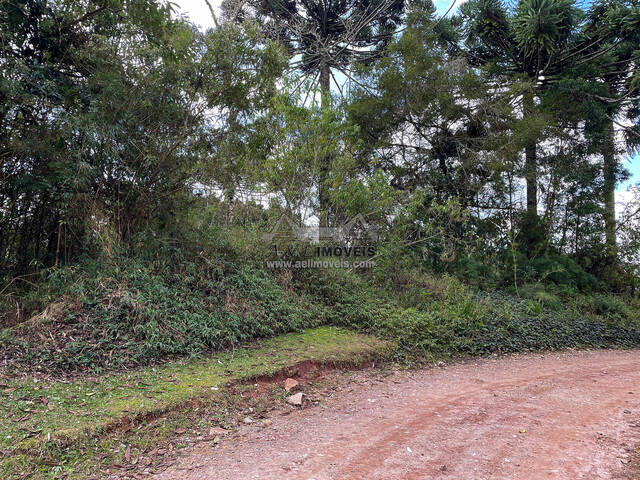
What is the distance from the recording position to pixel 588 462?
2.92 m

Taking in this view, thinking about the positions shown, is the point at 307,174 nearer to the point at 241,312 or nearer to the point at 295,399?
the point at 241,312

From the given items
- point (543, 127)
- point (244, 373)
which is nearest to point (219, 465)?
point (244, 373)

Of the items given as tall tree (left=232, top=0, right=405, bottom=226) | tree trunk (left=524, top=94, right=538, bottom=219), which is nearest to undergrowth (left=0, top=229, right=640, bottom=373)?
tree trunk (left=524, top=94, right=538, bottom=219)

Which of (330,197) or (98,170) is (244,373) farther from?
(330,197)

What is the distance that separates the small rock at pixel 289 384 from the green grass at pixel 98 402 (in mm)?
218

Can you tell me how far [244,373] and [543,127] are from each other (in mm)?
11118

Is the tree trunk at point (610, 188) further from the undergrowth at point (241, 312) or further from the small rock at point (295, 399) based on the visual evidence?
the small rock at point (295, 399)

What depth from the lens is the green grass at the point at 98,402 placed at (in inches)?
108

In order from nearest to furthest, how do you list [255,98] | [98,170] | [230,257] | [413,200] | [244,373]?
1. [244,373]
2. [98,170]
3. [230,257]
4. [255,98]
5. [413,200]

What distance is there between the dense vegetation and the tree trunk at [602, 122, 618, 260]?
79mm

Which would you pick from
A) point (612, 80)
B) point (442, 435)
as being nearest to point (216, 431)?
point (442, 435)

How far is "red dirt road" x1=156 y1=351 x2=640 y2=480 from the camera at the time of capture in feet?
9.09

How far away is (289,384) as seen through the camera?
4469mm

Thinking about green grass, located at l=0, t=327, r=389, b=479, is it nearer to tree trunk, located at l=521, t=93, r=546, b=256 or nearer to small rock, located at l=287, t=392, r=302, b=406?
small rock, located at l=287, t=392, r=302, b=406
